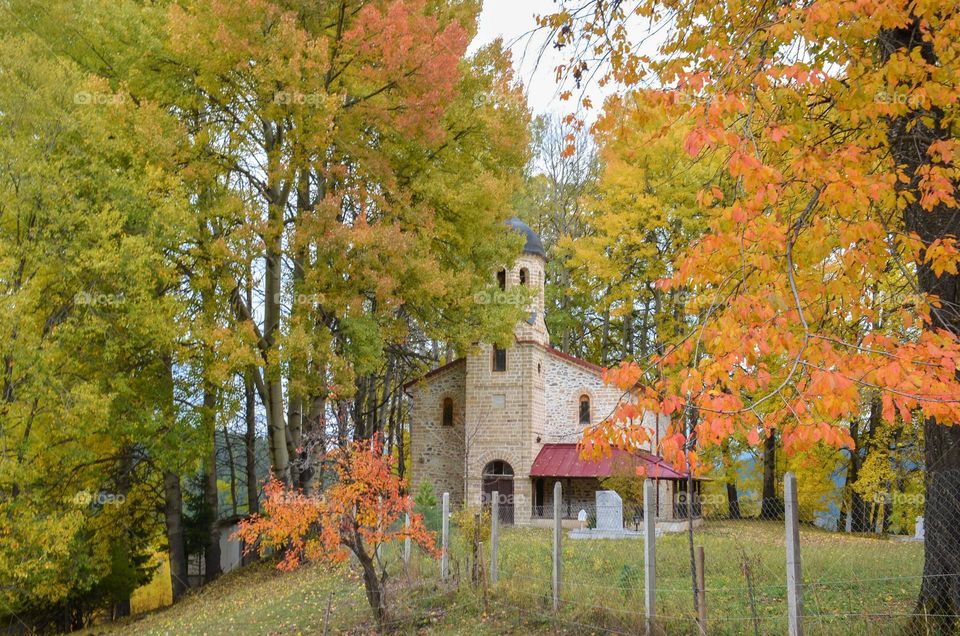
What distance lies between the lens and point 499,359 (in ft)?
90.6

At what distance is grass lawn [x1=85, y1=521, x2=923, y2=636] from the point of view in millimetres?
7938

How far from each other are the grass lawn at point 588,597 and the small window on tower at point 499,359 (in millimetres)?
11696

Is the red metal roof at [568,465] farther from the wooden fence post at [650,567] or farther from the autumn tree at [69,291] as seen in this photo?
the wooden fence post at [650,567]

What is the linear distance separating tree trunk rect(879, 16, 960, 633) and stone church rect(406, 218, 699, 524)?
18468 mm

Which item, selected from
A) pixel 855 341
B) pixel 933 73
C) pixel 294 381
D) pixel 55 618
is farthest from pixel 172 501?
pixel 933 73

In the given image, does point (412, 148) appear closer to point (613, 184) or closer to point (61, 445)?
point (61, 445)

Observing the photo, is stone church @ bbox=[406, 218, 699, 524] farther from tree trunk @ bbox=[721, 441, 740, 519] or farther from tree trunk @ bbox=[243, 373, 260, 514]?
tree trunk @ bbox=[243, 373, 260, 514]

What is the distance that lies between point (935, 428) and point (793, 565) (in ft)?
7.01

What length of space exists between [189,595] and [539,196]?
22112mm

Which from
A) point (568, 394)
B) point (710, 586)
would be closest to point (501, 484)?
point (568, 394)

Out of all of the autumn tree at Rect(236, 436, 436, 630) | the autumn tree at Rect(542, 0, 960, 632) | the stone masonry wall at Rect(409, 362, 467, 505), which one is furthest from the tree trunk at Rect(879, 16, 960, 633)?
the stone masonry wall at Rect(409, 362, 467, 505)

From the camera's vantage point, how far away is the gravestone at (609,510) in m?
21.0

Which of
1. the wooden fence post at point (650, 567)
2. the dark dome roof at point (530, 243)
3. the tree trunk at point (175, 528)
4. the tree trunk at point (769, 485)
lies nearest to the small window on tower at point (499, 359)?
the dark dome roof at point (530, 243)

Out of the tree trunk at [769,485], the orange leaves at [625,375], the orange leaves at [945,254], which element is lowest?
the tree trunk at [769,485]
